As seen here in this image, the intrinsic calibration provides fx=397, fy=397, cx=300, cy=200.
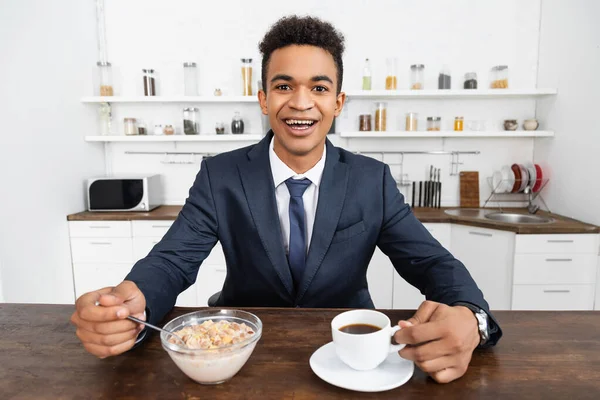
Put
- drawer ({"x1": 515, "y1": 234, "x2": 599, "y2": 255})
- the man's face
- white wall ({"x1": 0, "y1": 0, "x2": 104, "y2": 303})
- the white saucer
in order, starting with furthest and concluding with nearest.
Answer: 1. drawer ({"x1": 515, "y1": 234, "x2": 599, "y2": 255})
2. white wall ({"x1": 0, "y1": 0, "x2": 104, "y2": 303})
3. the man's face
4. the white saucer

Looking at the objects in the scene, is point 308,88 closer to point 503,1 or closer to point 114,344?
point 114,344

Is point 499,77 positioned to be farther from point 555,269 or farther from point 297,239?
point 297,239

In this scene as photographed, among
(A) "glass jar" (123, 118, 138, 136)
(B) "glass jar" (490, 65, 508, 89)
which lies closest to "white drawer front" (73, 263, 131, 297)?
(A) "glass jar" (123, 118, 138, 136)

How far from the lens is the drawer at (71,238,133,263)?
3010mm

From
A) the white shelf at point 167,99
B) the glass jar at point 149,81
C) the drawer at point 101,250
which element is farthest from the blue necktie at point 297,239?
the glass jar at point 149,81

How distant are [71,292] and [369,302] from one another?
255 cm

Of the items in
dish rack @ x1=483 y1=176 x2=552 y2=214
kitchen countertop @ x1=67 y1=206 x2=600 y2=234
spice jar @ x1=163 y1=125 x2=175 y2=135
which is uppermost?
spice jar @ x1=163 y1=125 x2=175 y2=135

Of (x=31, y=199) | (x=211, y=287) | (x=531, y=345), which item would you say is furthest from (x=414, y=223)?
(x=31, y=199)

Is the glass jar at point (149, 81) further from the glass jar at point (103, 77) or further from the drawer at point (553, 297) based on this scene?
the drawer at point (553, 297)

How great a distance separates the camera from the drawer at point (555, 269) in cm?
260

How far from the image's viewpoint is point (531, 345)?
0.90 m

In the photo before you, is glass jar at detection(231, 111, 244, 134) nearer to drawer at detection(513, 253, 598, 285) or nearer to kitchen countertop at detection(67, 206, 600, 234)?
kitchen countertop at detection(67, 206, 600, 234)

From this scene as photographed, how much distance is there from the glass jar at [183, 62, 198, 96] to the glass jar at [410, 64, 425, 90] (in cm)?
179

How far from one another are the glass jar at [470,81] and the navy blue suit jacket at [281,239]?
215 centimetres
